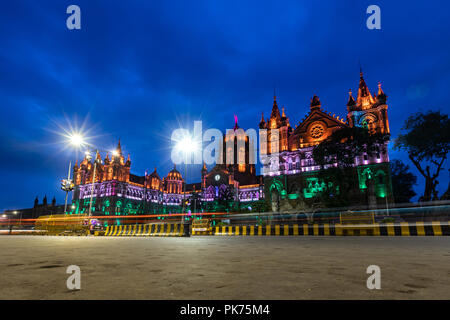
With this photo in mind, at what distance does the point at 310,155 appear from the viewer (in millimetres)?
59562

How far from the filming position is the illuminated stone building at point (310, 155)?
51125 millimetres

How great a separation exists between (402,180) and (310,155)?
26496 millimetres

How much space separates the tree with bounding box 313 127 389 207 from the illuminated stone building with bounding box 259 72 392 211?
9475 mm

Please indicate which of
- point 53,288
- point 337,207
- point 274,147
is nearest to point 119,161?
point 274,147

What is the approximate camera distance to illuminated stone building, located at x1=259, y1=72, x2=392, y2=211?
51.1 m

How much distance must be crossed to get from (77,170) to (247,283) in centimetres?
12384

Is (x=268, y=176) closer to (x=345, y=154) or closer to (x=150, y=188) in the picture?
(x=345, y=154)

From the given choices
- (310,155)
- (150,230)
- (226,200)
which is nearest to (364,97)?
(310,155)

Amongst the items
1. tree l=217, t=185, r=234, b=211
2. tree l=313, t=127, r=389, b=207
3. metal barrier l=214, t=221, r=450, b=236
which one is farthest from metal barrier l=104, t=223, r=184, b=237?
tree l=217, t=185, r=234, b=211

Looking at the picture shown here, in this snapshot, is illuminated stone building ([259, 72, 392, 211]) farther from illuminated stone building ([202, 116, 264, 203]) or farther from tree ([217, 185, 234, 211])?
illuminated stone building ([202, 116, 264, 203])
